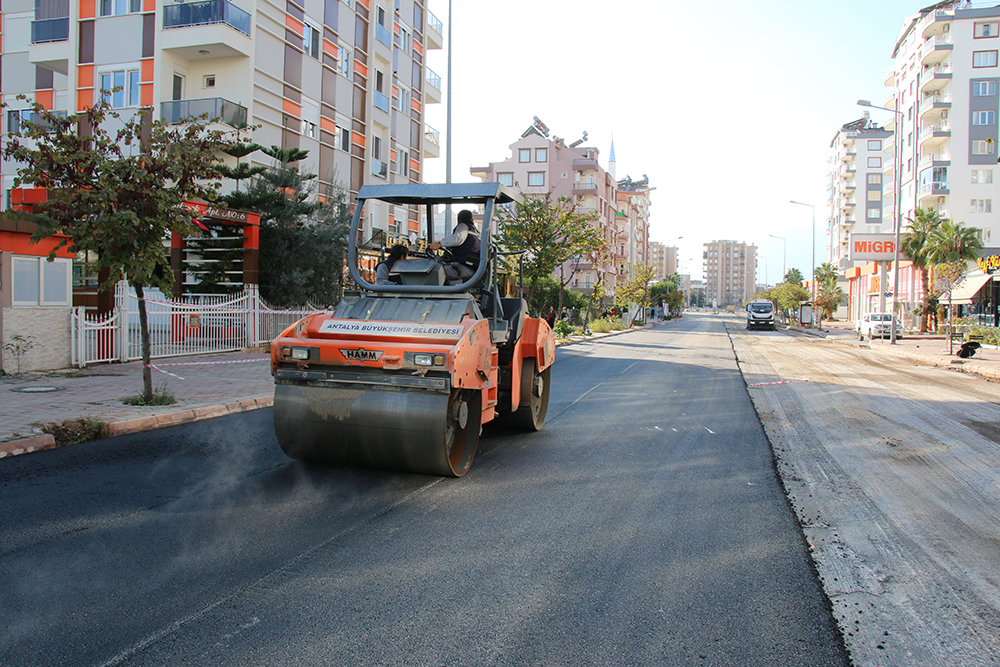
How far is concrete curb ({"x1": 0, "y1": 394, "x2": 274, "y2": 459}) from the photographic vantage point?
682 cm

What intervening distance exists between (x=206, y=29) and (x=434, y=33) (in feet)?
66.4

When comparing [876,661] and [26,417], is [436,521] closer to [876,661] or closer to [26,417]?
[876,661]

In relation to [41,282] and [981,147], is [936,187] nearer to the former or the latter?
[981,147]

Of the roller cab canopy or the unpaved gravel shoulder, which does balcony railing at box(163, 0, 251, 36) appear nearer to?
the roller cab canopy

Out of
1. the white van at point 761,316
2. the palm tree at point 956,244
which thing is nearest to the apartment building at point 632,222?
the white van at point 761,316

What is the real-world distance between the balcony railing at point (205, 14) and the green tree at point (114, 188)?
1679 cm

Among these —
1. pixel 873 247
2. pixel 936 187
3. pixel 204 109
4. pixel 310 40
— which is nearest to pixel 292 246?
pixel 204 109

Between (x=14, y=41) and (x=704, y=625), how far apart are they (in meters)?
38.7

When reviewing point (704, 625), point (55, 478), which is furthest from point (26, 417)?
point (704, 625)

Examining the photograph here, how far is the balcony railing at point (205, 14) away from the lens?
77.2 ft

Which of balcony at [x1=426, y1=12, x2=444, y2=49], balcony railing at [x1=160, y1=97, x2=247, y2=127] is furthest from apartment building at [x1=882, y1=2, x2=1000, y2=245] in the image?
balcony railing at [x1=160, y1=97, x2=247, y2=127]

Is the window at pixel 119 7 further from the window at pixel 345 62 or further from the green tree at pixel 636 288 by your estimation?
the green tree at pixel 636 288

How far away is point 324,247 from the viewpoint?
20797 millimetres

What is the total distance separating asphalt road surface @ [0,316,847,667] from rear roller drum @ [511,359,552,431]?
0.85 metres
